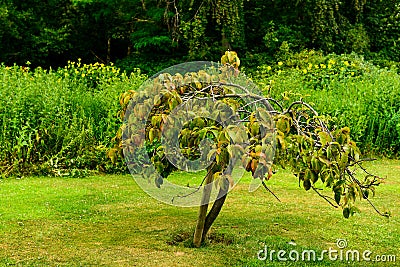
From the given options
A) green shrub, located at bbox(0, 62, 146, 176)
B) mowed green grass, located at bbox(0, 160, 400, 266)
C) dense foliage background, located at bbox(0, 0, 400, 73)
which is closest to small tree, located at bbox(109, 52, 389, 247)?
mowed green grass, located at bbox(0, 160, 400, 266)

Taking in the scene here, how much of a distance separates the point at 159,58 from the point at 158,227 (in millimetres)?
12178

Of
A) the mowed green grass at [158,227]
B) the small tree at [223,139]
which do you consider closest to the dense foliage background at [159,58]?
the mowed green grass at [158,227]

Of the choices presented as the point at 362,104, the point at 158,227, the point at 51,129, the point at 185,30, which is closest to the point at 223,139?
the point at 158,227

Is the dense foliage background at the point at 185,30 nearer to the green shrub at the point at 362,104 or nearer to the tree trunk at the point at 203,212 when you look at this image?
the green shrub at the point at 362,104

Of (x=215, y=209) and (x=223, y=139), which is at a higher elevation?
(x=223, y=139)

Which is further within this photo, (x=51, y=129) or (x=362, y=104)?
(x=362, y=104)

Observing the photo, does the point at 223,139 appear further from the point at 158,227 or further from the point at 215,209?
the point at 158,227

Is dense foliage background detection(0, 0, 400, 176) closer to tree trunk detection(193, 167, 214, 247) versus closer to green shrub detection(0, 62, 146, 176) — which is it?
green shrub detection(0, 62, 146, 176)

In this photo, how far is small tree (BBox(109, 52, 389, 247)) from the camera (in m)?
3.67

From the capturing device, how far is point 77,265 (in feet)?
13.6

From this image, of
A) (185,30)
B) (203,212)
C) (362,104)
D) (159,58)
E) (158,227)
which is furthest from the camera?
(159,58)

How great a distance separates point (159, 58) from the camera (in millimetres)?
16969

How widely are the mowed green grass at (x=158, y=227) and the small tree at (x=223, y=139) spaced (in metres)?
0.38

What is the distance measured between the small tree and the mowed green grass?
38 cm
